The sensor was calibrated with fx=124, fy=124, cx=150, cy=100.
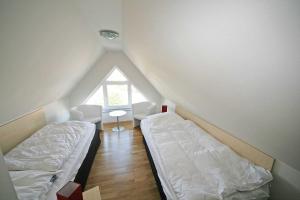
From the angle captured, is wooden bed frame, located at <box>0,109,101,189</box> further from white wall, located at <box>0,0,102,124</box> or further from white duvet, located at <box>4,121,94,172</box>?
white wall, located at <box>0,0,102,124</box>

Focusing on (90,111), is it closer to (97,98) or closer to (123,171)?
(97,98)

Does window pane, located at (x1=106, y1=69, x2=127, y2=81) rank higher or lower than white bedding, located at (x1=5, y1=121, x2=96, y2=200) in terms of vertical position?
higher

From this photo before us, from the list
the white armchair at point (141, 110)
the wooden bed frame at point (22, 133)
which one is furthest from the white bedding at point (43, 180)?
the white armchair at point (141, 110)

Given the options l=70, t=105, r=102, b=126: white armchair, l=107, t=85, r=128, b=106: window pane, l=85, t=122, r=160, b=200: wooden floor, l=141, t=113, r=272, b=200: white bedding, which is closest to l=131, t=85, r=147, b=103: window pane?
l=107, t=85, r=128, b=106: window pane

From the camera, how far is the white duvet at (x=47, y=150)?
132cm

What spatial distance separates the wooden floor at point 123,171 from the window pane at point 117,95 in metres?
1.33

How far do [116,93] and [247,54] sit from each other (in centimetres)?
392

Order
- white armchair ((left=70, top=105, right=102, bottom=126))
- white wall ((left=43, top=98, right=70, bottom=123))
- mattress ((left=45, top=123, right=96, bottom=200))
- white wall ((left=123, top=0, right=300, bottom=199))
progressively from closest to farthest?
white wall ((left=123, top=0, right=300, bottom=199)) < mattress ((left=45, top=123, right=96, bottom=200)) < white wall ((left=43, top=98, right=70, bottom=123)) < white armchair ((left=70, top=105, right=102, bottom=126))

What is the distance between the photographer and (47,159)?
1391mm

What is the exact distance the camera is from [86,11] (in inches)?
45.3

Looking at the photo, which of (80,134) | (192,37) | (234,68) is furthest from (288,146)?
(80,134)

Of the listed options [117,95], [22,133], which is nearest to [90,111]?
[117,95]

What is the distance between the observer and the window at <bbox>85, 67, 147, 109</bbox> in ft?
13.0

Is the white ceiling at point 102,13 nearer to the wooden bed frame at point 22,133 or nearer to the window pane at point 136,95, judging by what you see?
the wooden bed frame at point 22,133
